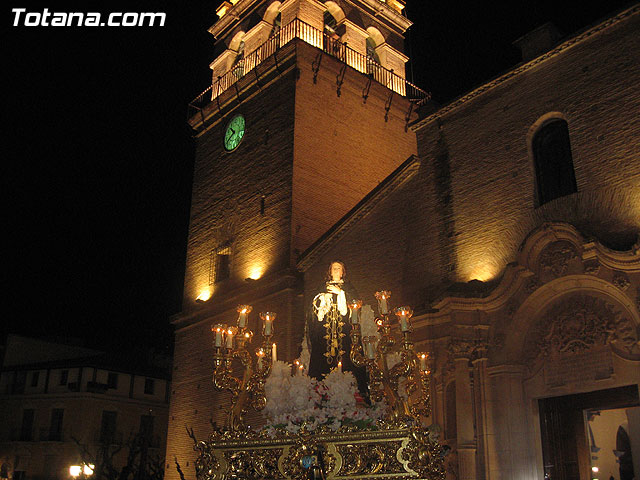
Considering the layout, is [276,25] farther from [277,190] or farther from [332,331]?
[332,331]

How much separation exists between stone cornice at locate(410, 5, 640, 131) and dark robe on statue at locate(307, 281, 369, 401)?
7080mm

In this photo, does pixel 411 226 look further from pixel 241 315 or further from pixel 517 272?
pixel 241 315

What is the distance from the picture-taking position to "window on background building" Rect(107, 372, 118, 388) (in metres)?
38.8

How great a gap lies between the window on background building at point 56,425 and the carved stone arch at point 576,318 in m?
29.5

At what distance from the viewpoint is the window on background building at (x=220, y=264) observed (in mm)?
23078

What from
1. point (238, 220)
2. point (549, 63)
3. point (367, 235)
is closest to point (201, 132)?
point (238, 220)

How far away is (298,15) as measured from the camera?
24188mm

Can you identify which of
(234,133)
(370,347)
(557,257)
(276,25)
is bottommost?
(370,347)

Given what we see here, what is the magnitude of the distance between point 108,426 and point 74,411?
2007mm

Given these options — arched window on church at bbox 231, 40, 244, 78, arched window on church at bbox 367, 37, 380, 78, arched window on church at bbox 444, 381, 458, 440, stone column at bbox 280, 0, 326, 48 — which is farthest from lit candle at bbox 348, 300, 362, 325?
arched window on church at bbox 231, 40, 244, 78

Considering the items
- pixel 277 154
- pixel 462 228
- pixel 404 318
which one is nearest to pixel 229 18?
pixel 277 154

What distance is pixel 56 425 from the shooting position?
37062 mm

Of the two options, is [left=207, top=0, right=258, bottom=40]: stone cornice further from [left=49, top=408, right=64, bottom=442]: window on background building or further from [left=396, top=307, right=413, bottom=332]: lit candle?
[left=49, top=408, right=64, bottom=442]: window on background building

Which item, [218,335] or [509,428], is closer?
[218,335]
